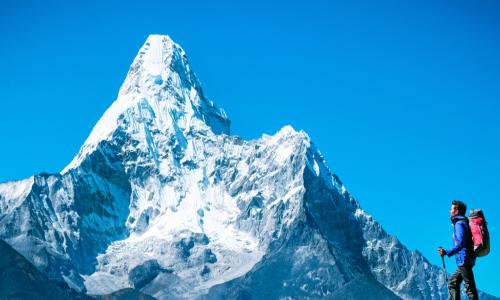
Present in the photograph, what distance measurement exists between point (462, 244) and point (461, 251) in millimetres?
260

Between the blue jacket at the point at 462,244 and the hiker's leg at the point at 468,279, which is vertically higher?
the blue jacket at the point at 462,244

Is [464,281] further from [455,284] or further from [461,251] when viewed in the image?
[461,251]

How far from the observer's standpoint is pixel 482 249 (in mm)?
35125

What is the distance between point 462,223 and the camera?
116ft

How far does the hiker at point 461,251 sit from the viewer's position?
3516 cm

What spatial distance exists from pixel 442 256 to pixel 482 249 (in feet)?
4.13

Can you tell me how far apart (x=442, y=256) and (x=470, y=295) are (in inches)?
58.3

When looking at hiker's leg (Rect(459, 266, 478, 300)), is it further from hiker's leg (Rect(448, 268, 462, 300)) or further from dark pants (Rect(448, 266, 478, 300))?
hiker's leg (Rect(448, 268, 462, 300))

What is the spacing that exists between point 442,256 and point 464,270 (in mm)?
1061

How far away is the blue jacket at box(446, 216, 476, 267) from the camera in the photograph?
1384 inches

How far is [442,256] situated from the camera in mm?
35094

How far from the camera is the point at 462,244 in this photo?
35219mm

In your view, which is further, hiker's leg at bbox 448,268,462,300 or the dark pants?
hiker's leg at bbox 448,268,462,300

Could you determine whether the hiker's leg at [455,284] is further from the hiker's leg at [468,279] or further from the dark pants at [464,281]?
the hiker's leg at [468,279]
